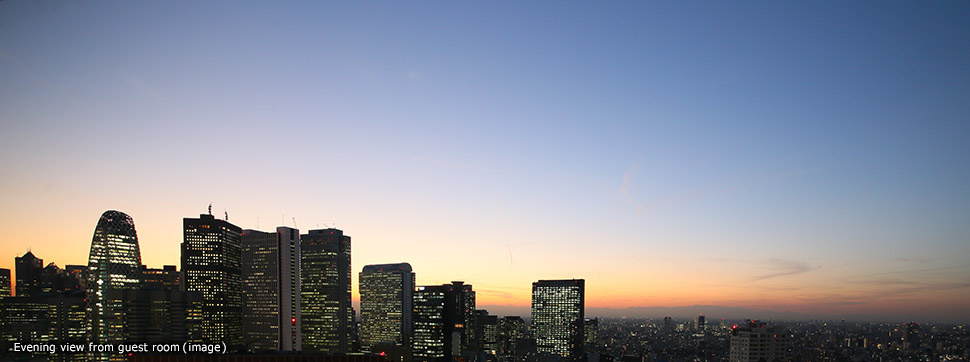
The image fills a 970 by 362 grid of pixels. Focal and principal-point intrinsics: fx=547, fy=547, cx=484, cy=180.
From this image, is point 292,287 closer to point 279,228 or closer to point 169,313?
point 279,228

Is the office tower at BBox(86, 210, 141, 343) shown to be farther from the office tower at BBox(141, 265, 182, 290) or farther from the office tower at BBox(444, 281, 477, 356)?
the office tower at BBox(444, 281, 477, 356)

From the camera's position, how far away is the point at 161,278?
35219 mm

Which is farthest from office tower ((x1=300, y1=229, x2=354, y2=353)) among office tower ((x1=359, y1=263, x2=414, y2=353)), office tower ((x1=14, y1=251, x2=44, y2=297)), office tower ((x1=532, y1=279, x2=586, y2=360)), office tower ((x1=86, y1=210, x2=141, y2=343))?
office tower ((x1=14, y1=251, x2=44, y2=297))

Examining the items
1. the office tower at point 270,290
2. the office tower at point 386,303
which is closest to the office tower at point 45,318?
the office tower at point 270,290

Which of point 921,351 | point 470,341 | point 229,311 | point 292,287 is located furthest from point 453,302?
point 921,351

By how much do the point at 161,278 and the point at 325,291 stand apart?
11.9m

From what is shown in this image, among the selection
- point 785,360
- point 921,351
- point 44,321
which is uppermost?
point 921,351

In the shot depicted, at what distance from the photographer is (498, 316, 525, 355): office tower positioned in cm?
4572

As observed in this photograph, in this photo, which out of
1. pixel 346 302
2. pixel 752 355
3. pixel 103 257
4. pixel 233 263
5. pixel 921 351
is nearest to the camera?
pixel 921 351

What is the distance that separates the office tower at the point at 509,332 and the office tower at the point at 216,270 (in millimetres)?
20411

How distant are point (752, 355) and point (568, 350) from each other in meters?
28.6

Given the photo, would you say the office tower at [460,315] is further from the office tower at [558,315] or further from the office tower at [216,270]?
the office tower at [216,270]

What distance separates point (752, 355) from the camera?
730 inches

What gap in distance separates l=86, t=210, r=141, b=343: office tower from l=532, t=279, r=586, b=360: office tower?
98.5 feet
